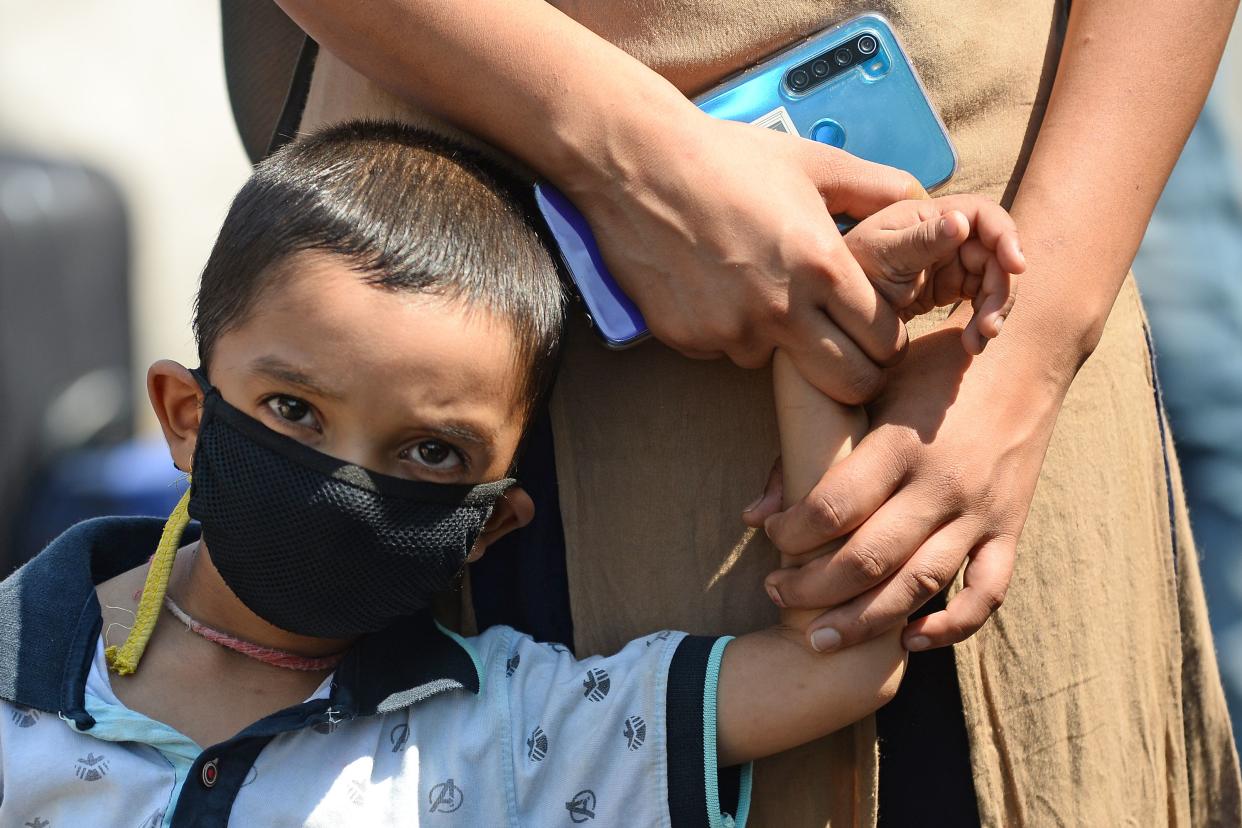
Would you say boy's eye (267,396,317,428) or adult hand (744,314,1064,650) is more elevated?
boy's eye (267,396,317,428)

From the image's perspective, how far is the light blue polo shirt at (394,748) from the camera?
4.08 ft

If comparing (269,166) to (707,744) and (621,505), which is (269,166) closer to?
(621,505)

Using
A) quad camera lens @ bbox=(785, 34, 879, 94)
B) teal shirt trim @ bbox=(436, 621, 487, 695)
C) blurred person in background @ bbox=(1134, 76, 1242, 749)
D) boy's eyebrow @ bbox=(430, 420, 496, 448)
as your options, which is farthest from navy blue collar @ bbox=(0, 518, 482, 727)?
blurred person in background @ bbox=(1134, 76, 1242, 749)

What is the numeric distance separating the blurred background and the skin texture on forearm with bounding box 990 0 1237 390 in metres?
1.16

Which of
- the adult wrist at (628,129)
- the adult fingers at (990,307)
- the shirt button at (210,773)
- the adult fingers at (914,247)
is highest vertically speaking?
the adult wrist at (628,129)

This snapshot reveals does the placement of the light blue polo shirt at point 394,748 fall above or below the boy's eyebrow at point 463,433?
below

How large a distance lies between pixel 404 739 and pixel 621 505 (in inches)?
13.0

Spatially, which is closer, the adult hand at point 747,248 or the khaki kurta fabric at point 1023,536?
the adult hand at point 747,248

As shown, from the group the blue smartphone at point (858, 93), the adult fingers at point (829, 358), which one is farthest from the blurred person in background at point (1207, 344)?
the adult fingers at point (829, 358)

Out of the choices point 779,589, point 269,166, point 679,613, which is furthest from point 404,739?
A: point 269,166

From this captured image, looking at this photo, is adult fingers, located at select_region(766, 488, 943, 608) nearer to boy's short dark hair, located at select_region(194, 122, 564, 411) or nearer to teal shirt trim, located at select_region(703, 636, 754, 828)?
teal shirt trim, located at select_region(703, 636, 754, 828)

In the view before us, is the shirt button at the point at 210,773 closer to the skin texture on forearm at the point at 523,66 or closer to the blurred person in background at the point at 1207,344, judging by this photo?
the skin texture on forearm at the point at 523,66

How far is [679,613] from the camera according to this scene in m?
1.33

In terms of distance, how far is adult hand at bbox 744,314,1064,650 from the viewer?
118 centimetres
